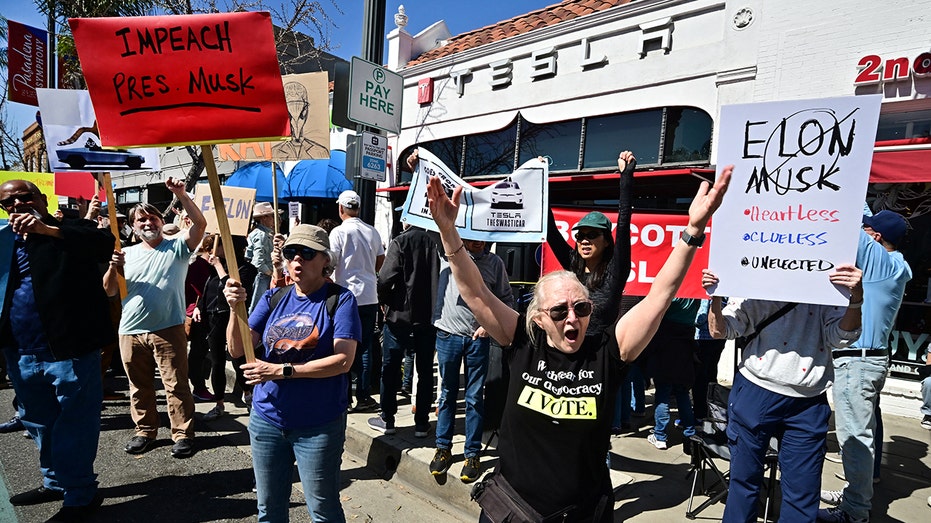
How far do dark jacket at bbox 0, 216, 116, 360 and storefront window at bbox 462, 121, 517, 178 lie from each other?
7053mm

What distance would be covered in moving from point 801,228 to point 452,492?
114 inches

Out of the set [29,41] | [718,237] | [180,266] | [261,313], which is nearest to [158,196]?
[29,41]

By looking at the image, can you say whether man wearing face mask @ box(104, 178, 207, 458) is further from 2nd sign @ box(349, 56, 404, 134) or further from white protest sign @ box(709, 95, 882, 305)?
white protest sign @ box(709, 95, 882, 305)

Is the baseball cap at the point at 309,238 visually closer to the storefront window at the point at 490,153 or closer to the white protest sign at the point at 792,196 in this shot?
the white protest sign at the point at 792,196

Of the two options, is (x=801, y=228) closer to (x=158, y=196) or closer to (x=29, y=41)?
(x=29, y=41)

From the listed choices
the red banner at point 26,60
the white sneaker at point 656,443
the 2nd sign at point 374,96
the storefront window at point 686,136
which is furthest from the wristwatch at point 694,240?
the red banner at point 26,60

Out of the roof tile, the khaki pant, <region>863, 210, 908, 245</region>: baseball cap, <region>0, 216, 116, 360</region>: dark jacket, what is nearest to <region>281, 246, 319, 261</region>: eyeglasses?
<region>0, 216, 116, 360</region>: dark jacket

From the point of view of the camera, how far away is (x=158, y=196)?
65.4 feet

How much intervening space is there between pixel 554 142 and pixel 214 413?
22.0ft

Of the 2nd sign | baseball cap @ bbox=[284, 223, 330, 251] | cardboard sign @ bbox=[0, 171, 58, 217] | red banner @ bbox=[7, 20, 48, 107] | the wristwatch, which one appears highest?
red banner @ bbox=[7, 20, 48, 107]

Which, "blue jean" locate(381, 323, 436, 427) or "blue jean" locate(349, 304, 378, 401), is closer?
"blue jean" locate(381, 323, 436, 427)

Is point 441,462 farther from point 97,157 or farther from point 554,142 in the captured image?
point 554,142

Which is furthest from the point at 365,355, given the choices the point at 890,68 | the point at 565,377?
the point at 890,68

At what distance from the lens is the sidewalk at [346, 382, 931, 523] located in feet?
11.2
